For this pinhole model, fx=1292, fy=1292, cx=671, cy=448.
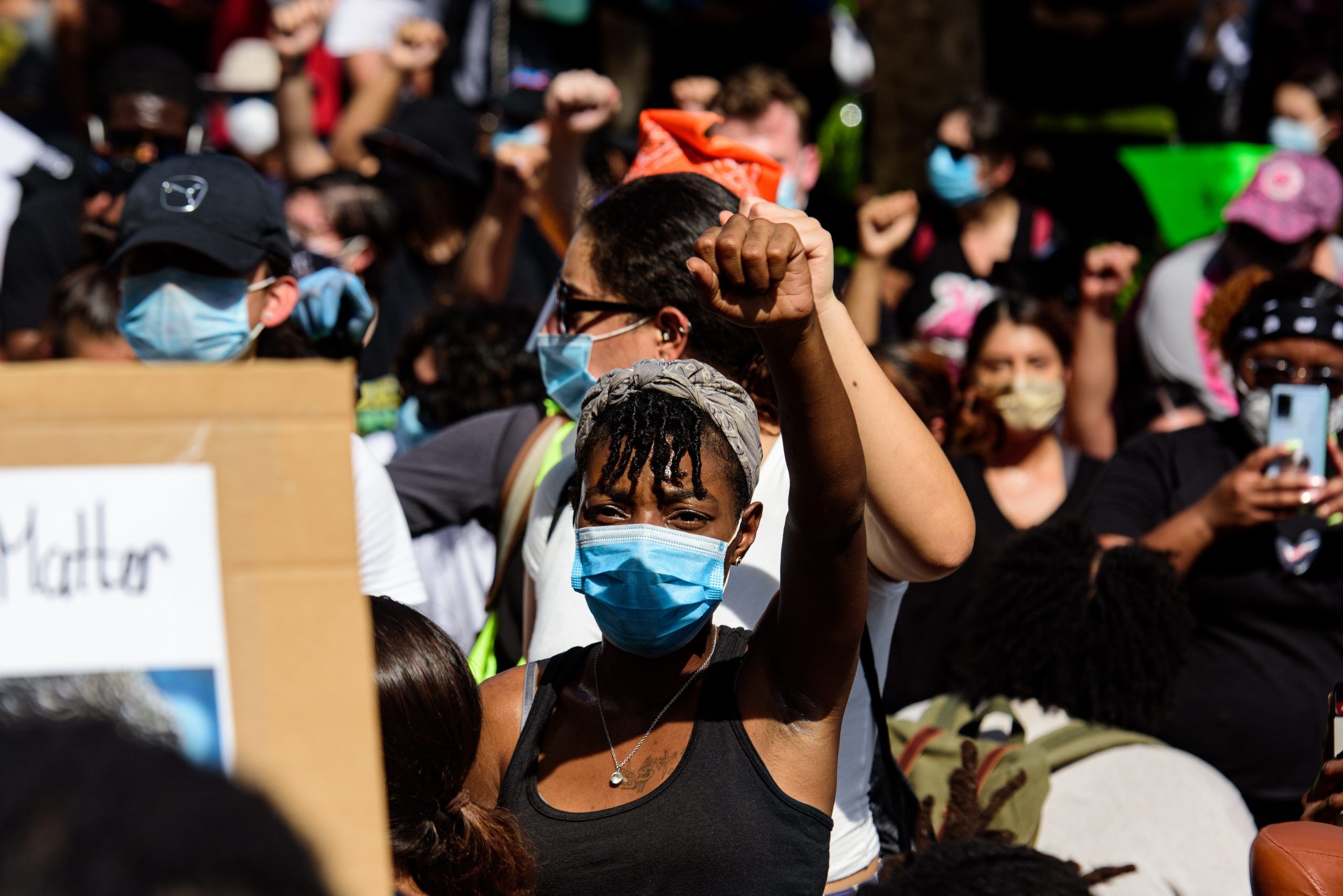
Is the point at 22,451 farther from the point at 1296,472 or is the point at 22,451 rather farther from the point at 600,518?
the point at 1296,472

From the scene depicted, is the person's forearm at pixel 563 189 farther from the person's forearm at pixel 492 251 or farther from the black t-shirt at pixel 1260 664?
the black t-shirt at pixel 1260 664

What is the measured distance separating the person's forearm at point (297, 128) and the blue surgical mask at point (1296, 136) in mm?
4634

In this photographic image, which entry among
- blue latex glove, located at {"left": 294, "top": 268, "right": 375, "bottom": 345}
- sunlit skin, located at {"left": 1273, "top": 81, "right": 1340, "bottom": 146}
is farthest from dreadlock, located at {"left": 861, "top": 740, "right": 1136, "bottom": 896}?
sunlit skin, located at {"left": 1273, "top": 81, "right": 1340, "bottom": 146}

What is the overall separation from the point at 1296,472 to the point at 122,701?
2837 millimetres

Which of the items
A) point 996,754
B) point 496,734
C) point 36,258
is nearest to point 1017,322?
point 996,754

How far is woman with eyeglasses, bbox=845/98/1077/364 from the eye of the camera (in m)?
5.52

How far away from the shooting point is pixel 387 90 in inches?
255

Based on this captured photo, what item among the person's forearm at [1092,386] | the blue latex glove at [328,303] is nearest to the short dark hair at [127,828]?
the blue latex glove at [328,303]

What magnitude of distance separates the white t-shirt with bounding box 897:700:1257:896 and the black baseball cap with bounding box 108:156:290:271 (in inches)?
82.3

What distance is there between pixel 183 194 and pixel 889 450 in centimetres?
179

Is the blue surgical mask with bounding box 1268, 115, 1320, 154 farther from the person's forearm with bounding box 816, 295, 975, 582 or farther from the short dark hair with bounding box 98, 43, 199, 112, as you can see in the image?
the person's forearm with bounding box 816, 295, 975, 582

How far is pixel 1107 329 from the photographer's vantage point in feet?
15.9

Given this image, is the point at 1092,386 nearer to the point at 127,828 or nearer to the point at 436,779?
the point at 436,779

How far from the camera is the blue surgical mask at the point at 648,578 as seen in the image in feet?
5.93
